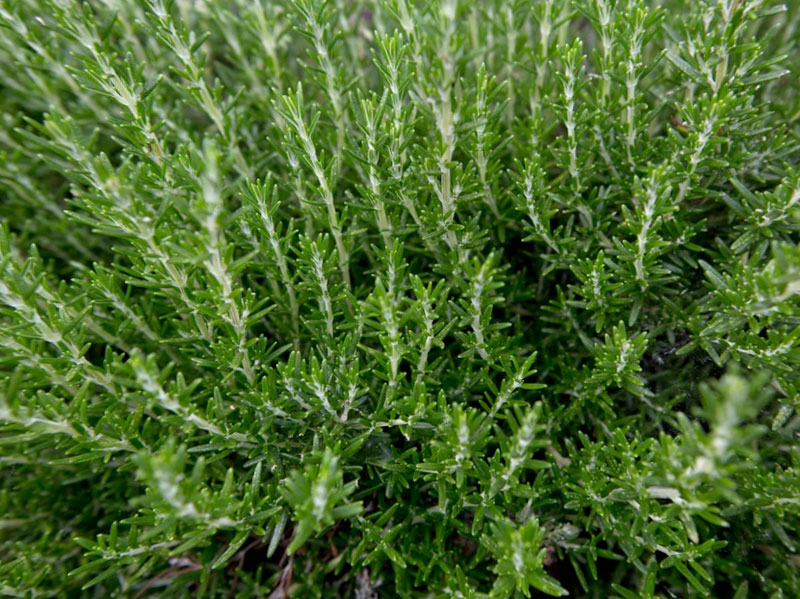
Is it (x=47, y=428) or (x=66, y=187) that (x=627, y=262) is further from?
(x=66, y=187)

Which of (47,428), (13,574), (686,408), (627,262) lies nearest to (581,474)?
(686,408)

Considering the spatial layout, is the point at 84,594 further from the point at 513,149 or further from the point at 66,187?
the point at 513,149

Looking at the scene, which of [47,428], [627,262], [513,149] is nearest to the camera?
[47,428]

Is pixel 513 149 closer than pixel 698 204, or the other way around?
pixel 698 204

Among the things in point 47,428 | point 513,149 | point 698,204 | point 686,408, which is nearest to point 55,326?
point 47,428

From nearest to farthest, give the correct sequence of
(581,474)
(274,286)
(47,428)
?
1. (47,428)
2. (581,474)
3. (274,286)

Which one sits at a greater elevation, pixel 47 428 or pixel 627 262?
pixel 47 428

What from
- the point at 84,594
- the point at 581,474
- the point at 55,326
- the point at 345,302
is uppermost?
the point at 55,326
